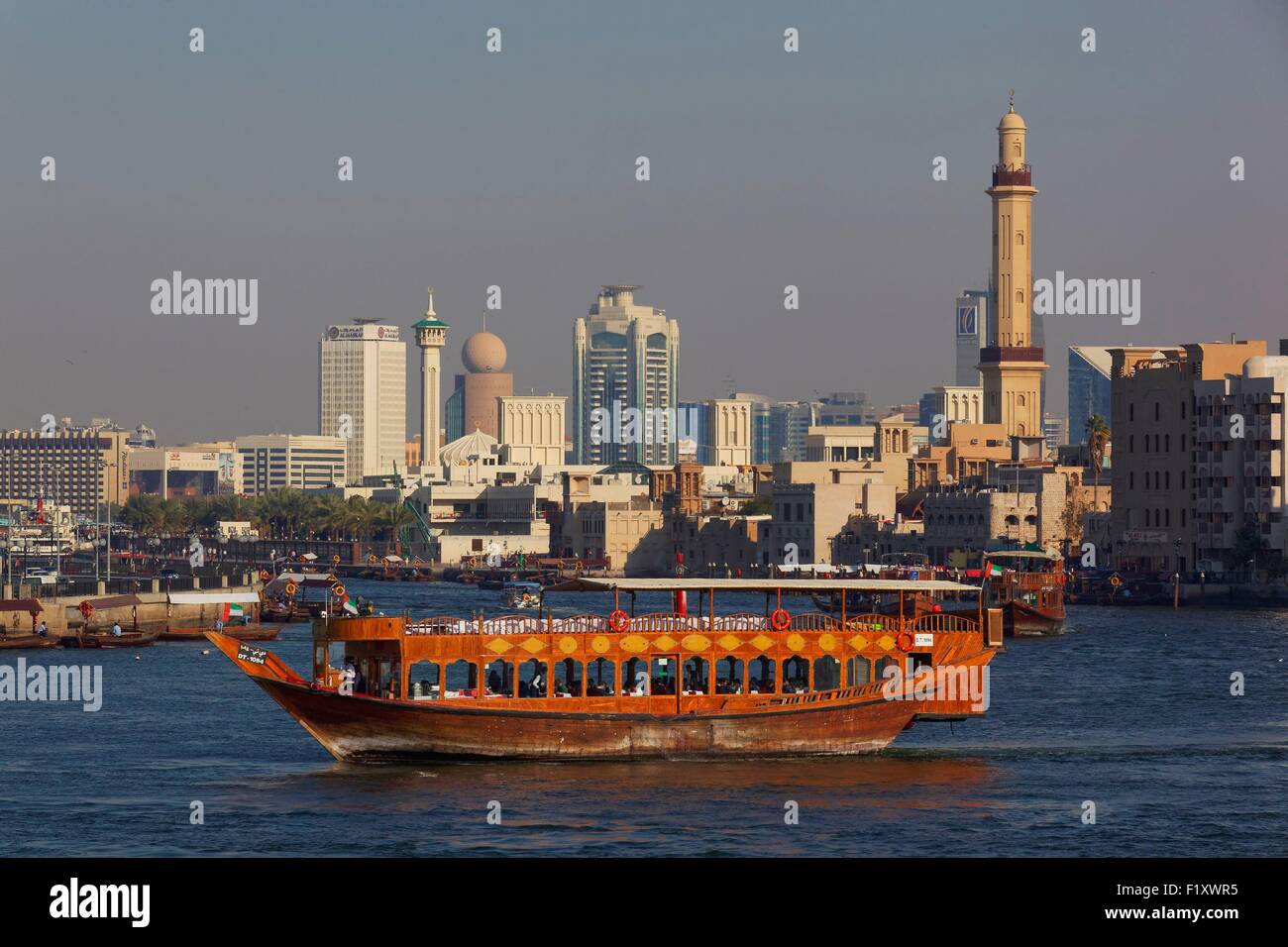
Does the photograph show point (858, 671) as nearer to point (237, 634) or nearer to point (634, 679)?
point (634, 679)

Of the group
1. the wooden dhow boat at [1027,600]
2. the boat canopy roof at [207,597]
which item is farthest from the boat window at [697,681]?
the boat canopy roof at [207,597]

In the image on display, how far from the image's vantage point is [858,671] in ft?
175

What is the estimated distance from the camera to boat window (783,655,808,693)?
2099 inches

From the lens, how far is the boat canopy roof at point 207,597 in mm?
114938

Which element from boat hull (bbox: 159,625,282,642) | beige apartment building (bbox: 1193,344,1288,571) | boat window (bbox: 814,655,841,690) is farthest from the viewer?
beige apartment building (bbox: 1193,344,1288,571)

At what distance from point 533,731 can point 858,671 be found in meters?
8.09

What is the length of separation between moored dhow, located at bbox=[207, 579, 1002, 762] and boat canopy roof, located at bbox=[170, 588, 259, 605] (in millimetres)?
61889

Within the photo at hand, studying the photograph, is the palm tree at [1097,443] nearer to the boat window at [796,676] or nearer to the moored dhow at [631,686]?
the boat window at [796,676]

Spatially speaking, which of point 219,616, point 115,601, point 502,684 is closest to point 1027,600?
point 219,616

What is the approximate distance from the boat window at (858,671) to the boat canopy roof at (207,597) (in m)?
63.4

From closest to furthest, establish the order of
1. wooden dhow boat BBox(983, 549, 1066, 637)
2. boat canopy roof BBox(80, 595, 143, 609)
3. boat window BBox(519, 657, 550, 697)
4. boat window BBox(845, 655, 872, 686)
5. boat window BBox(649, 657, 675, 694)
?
boat window BBox(519, 657, 550, 697) → boat window BBox(649, 657, 675, 694) → boat window BBox(845, 655, 872, 686) → wooden dhow boat BBox(983, 549, 1066, 637) → boat canopy roof BBox(80, 595, 143, 609)

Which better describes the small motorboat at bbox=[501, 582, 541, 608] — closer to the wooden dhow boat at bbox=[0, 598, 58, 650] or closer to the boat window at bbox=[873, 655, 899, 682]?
the wooden dhow boat at bbox=[0, 598, 58, 650]

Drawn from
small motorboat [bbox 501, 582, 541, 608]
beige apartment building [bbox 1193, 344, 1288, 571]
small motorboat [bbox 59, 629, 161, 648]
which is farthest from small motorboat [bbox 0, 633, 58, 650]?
beige apartment building [bbox 1193, 344, 1288, 571]
